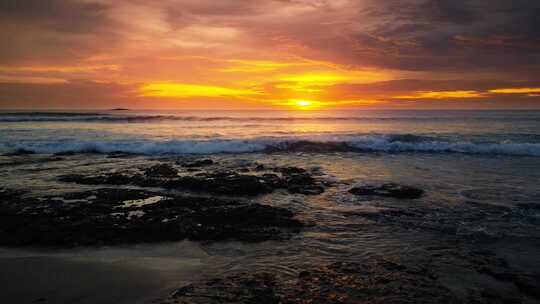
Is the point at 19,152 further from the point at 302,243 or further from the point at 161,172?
the point at 302,243

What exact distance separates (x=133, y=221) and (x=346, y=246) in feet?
12.4

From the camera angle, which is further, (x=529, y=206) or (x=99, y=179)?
(x=99, y=179)

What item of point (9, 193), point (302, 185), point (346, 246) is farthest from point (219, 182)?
point (346, 246)

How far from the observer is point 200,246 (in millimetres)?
5746

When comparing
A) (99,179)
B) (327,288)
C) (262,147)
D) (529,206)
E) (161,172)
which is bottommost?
(327,288)

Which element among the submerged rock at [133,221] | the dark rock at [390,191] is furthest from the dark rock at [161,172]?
the dark rock at [390,191]

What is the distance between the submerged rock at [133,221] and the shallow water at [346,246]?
0.34m

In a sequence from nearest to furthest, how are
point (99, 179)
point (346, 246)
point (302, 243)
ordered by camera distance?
point (346, 246), point (302, 243), point (99, 179)

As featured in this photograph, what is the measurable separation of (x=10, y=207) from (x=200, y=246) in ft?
14.7

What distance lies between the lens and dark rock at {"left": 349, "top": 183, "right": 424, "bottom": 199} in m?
9.10

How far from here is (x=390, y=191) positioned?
945 cm

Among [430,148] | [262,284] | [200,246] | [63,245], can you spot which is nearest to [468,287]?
[262,284]

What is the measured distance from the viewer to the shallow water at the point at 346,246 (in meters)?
4.55

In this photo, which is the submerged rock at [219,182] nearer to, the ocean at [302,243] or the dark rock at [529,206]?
the ocean at [302,243]
